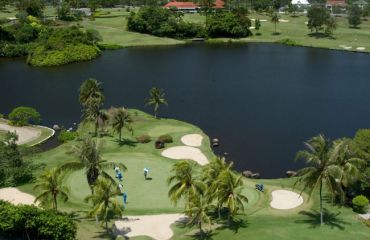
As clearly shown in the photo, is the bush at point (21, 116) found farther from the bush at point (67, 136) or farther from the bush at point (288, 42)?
the bush at point (288, 42)

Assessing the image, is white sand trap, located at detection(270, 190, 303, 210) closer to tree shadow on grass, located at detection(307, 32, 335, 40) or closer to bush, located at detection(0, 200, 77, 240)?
bush, located at detection(0, 200, 77, 240)

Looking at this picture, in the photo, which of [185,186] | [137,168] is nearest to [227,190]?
[185,186]

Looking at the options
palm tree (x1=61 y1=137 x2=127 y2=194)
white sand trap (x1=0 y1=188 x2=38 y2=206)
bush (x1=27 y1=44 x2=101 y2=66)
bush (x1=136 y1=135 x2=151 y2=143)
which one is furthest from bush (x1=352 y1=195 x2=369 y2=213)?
bush (x1=27 y1=44 x2=101 y2=66)

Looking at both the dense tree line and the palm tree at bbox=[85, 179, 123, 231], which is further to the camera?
the dense tree line

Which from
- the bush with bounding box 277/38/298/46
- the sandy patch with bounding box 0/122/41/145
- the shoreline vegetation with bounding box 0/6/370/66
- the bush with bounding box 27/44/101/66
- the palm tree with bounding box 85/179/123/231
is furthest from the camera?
the bush with bounding box 277/38/298/46

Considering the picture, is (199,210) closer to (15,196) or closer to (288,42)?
(15,196)

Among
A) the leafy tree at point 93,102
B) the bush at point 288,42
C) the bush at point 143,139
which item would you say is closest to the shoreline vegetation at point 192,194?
the bush at point 143,139
